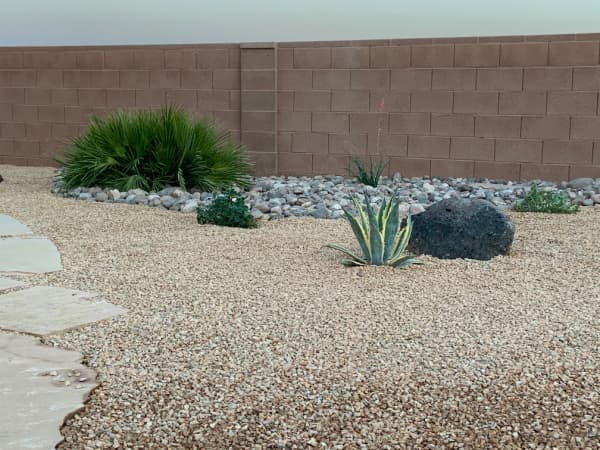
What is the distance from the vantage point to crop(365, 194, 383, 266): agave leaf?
5539mm

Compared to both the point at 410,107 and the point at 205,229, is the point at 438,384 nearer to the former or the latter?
the point at 205,229

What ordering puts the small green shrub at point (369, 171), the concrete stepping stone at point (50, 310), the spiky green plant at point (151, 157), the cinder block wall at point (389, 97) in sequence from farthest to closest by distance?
the cinder block wall at point (389, 97)
the small green shrub at point (369, 171)
the spiky green plant at point (151, 157)
the concrete stepping stone at point (50, 310)

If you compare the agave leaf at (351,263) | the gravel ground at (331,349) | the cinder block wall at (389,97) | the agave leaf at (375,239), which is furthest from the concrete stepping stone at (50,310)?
the cinder block wall at (389,97)

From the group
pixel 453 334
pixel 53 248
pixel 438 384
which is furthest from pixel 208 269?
pixel 438 384

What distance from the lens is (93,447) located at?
9.49ft

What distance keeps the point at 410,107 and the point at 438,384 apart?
8.28 meters

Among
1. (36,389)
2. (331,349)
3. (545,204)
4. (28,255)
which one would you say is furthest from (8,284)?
(545,204)

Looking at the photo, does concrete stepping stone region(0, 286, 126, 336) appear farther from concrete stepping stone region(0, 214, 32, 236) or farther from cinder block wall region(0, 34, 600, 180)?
cinder block wall region(0, 34, 600, 180)

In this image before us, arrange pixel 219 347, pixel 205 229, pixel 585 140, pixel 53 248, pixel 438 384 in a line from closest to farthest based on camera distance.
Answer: pixel 438 384 → pixel 219 347 → pixel 53 248 → pixel 205 229 → pixel 585 140

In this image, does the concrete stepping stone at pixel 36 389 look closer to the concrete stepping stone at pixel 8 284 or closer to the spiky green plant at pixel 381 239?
the concrete stepping stone at pixel 8 284

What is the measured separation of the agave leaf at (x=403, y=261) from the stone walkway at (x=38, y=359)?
1935mm

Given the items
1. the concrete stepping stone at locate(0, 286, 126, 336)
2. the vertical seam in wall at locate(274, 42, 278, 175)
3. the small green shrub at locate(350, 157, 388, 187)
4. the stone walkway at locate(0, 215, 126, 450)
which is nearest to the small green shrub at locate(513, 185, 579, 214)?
the small green shrub at locate(350, 157, 388, 187)

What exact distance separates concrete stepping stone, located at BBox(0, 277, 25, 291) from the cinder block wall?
23.0ft

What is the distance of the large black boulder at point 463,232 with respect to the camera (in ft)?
19.5
